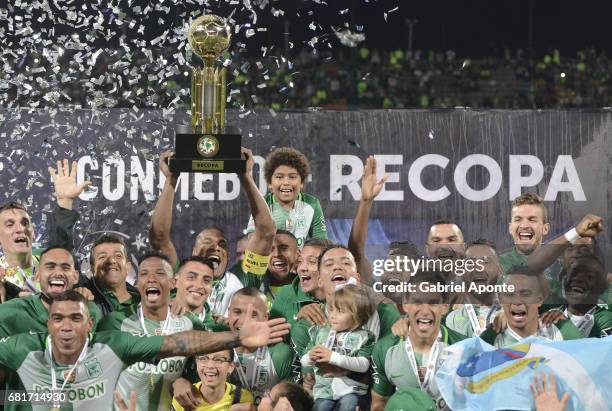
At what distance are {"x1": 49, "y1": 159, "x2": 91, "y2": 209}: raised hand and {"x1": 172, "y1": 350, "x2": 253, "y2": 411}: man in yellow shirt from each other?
1.22m

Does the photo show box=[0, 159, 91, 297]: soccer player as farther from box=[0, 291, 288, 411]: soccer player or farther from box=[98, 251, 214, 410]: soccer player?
box=[98, 251, 214, 410]: soccer player

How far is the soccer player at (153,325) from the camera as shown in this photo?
22.7 feet

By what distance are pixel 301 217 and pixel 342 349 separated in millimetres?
845

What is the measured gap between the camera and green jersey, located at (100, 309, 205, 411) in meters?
6.92

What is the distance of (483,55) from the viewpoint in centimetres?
916

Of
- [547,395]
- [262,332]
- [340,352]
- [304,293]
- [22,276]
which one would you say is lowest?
[547,395]

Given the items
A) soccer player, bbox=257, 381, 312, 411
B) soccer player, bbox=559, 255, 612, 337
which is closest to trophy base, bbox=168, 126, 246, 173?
soccer player, bbox=257, 381, 312, 411

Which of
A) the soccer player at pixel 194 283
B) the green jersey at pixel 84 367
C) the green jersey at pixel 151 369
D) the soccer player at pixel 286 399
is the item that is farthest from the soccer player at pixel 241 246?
the soccer player at pixel 286 399

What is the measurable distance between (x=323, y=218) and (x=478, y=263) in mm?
943

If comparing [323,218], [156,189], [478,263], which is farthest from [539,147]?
[156,189]

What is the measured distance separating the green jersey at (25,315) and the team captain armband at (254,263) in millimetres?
895

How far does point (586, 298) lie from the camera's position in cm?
703

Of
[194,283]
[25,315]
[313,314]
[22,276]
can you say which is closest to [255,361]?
[313,314]

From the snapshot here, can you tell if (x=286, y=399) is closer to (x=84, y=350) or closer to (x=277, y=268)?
(x=277, y=268)
